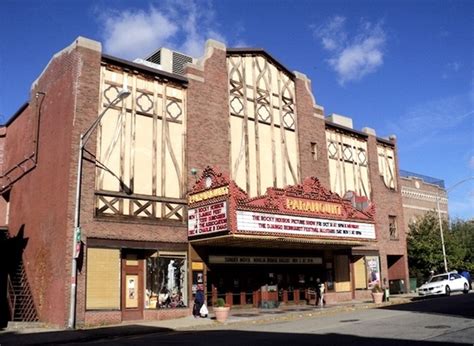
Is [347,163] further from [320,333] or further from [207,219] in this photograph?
[320,333]

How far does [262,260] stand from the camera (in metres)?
31.3

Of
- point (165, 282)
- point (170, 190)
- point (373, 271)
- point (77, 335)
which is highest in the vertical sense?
point (170, 190)

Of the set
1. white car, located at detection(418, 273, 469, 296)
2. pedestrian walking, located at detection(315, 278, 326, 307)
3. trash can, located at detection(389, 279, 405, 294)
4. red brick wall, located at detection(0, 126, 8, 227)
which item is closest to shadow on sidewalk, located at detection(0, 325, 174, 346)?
red brick wall, located at detection(0, 126, 8, 227)

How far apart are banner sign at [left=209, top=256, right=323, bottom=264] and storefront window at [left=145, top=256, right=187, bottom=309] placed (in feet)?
7.25

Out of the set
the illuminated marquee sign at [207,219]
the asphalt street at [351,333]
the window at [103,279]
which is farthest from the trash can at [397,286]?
the window at [103,279]

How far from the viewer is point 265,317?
2527cm

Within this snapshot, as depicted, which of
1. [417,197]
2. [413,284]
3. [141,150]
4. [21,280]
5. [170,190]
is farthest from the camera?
[417,197]

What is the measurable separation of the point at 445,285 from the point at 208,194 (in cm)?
2062

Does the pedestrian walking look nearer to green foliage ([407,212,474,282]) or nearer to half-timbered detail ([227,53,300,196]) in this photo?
half-timbered detail ([227,53,300,196])

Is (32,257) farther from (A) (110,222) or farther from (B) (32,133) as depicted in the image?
(B) (32,133)

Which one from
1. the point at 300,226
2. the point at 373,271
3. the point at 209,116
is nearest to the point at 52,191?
the point at 209,116

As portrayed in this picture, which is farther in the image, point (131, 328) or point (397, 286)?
point (397, 286)

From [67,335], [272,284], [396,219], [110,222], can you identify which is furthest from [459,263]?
[67,335]

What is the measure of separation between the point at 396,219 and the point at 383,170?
4134mm
